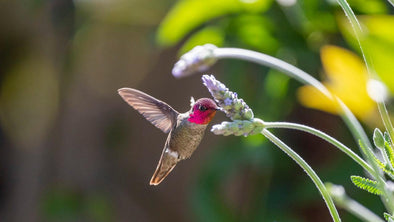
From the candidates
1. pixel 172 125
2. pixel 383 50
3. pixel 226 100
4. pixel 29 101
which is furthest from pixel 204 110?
pixel 29 101

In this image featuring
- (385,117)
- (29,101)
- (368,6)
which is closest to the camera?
(385,117)

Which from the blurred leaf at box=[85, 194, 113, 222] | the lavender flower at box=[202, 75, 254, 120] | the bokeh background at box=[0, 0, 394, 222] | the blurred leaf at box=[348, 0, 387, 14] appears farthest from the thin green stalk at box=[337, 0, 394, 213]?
the blurred leaf at box=[85, 194, 113, 222]

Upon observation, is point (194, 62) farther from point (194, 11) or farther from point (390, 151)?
point (194, 11)

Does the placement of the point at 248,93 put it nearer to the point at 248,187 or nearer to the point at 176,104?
the point at 248,187

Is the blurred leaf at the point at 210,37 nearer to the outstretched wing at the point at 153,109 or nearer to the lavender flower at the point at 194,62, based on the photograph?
the outstretched wing at the point at 153,109

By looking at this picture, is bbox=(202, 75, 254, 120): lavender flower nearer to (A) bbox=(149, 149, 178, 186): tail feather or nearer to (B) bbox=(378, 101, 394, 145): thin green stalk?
(B) bbox=(378, 101, 394, 145): thin green stalk

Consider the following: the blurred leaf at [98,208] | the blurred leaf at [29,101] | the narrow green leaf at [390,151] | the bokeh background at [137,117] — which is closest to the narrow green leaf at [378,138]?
the narrow green leaf at [390,151]
